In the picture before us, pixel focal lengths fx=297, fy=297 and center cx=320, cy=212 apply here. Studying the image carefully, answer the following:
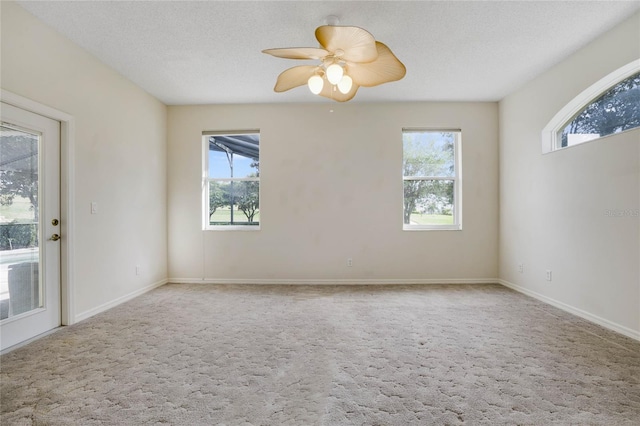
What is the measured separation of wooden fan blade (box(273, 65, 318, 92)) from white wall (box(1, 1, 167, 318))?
207cm

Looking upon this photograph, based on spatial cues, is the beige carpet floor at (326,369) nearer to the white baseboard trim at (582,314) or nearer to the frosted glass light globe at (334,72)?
the white baseboard trim at (582,314)

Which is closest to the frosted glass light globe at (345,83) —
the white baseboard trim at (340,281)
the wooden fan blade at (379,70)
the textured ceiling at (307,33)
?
the wooden fan blade at (379,70)

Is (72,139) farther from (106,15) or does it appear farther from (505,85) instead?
(505,85)

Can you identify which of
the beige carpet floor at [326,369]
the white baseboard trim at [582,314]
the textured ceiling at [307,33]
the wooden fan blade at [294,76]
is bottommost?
the beige carpet floor at [326,369]

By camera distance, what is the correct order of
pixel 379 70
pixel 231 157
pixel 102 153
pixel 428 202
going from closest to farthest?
pixel 379 70 < pixel 102 153 < pixel 428 202 < pixel 231 157

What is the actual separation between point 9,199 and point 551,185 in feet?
17.6

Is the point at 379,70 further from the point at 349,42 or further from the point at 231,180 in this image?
the point at 231,180

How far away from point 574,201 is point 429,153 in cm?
195

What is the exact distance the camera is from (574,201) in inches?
124

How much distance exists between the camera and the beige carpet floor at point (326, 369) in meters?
1.62

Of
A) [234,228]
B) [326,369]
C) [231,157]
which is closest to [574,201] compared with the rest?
[326,369]

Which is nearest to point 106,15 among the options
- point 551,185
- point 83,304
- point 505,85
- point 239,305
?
point 83,304

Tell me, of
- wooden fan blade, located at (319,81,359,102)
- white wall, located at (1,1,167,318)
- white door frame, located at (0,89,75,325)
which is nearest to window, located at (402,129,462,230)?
wooden fan blade, located at (319,81,359,102)

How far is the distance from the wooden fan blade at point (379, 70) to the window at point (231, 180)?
98.8 inches
